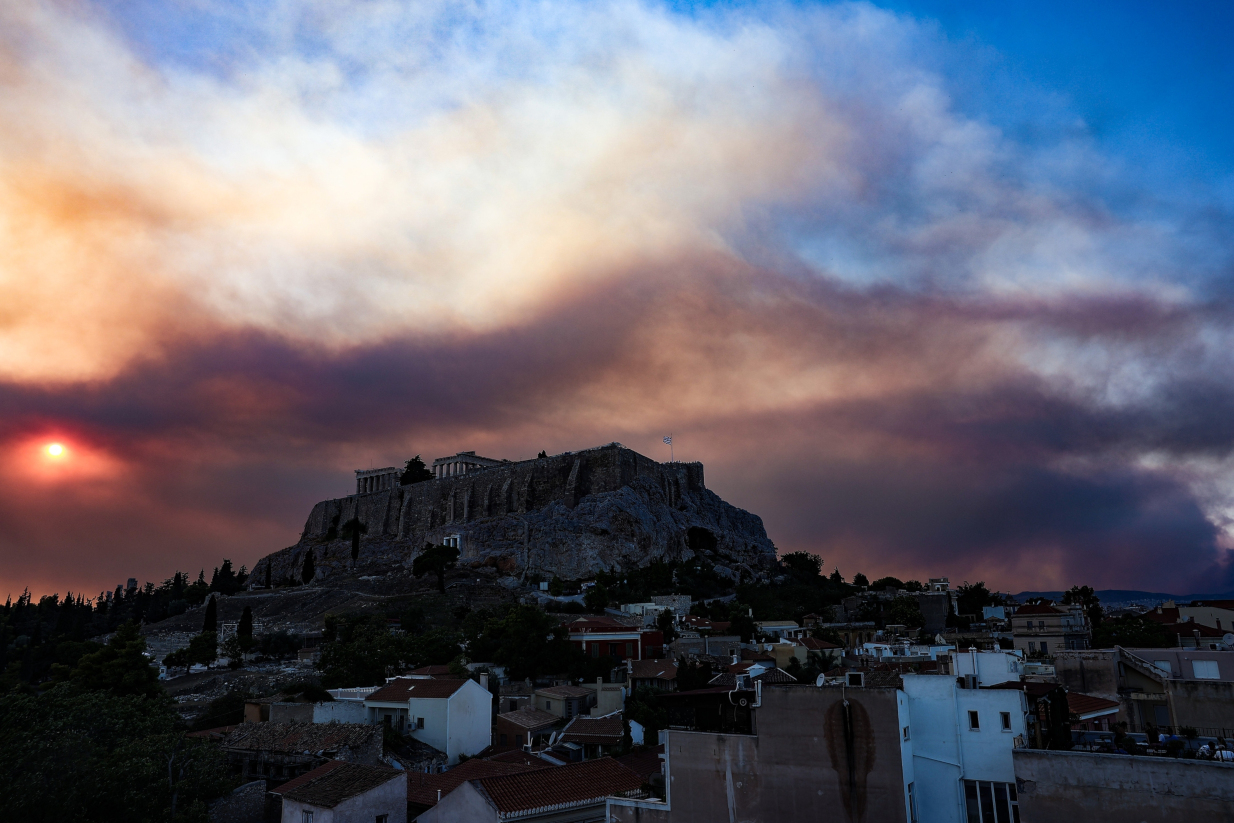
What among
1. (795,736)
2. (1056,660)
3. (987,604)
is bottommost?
(795,736)

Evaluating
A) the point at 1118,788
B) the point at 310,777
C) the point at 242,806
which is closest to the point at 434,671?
the point at 242,806

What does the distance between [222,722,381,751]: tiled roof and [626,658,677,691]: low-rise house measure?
568 inches

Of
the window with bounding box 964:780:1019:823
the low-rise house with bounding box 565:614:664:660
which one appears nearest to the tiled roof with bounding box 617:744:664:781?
the window with bounding box 964:780:1019:823

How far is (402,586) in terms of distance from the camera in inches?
3243

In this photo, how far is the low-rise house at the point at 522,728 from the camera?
33188 millimetres

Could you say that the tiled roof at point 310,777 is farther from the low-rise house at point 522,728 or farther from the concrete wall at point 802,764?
the concrete wall at point 802,764

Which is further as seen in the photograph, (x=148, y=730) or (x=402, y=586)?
(x=402, y=586)

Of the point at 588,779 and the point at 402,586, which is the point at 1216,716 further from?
the point at 402,586

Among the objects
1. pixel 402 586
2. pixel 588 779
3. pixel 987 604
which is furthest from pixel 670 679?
pixel 987 604

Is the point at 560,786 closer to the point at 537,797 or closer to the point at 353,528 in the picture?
the point at 537,797

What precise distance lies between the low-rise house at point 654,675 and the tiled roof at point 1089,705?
19878 mm

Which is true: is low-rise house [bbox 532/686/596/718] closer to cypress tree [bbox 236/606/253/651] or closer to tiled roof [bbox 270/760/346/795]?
tiled roof [bbox 270/760/346/795]

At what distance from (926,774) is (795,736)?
2.57m

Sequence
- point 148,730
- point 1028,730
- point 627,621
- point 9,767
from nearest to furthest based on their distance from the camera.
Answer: point 1028,730
point 9,767
point 148,730
point 627,621
